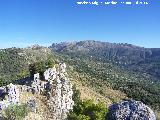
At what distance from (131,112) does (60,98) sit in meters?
38.4

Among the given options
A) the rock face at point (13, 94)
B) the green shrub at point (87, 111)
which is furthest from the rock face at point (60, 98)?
the green shrub at point (87, 111)

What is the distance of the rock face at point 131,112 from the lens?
3009cm

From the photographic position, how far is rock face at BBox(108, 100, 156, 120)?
30.1 metres

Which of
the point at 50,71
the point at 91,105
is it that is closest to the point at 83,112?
the point at 91,105

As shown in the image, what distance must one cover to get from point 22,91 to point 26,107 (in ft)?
38.3

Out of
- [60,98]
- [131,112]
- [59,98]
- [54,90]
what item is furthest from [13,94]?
[131,112]

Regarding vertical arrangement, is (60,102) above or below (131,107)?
below

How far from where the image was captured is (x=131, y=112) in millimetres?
30500

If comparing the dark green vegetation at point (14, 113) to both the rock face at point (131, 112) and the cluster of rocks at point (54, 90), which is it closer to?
the cluster of rocks at point (54, 90)

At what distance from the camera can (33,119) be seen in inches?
2031

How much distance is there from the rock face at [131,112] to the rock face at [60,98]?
31869mm

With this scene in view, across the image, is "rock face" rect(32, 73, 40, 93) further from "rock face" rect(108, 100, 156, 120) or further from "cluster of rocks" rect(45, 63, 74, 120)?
"rock face" rect(108, 100, 156, 120)

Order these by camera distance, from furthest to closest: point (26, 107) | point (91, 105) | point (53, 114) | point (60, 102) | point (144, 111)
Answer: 1. point (60, 102)
2. point (53, 114)
3. point (26, 107)
4. point (91, 105)
5. point (144, 111)

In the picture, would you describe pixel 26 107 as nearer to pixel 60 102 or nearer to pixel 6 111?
pixel 6 111
